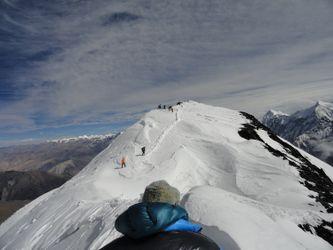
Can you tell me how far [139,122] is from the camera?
47.3 metres

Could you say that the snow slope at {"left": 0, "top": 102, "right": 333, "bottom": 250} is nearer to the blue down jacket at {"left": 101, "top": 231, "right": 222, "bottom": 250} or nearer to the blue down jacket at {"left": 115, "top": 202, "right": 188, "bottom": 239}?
the blue down jacket at {"left": 101, "top": 231, "right": 222, "bottom": 250}

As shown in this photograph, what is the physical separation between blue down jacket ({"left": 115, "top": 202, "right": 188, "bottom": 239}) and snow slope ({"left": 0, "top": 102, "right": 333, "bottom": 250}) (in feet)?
26.1

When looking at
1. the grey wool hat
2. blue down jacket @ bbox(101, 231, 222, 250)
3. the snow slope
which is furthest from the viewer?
the snow slope

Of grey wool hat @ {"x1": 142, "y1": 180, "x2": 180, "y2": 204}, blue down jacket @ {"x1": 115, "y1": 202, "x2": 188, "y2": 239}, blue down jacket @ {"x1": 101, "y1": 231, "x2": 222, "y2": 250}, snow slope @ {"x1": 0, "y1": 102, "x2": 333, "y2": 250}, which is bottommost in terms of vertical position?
snow slope @ {"x1": 0, "y1": 102, "x2": 333, "y2": 250}

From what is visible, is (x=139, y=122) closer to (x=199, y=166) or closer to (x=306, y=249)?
(x=199, y=166)

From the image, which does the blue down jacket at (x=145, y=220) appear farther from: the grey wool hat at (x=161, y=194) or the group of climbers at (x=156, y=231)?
the grey wool hat at (x=161, y=194)

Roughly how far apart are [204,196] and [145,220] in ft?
39.3

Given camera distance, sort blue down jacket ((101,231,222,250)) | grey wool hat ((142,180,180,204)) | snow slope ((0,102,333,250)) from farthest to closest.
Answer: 1. snow slope ((0,102,333,250))
2. grey wool hat ((142,180,180,204))
3. blue down jacket ((101,231,222,250))

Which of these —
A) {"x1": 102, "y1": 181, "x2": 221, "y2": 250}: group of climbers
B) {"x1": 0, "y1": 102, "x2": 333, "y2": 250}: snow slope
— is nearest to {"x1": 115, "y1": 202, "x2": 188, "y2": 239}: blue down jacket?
{"x1": 102, "y1": 181, "x2": 221, "y2": 250}: group of climbers

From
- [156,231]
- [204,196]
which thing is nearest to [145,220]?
[156,231]

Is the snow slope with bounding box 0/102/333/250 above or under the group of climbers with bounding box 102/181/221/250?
under

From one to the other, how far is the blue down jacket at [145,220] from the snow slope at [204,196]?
7959 mm

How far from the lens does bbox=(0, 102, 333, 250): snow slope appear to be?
44.5ft

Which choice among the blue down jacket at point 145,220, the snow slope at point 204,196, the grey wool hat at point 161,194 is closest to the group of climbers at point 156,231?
the blue down jacket at point 145,220
